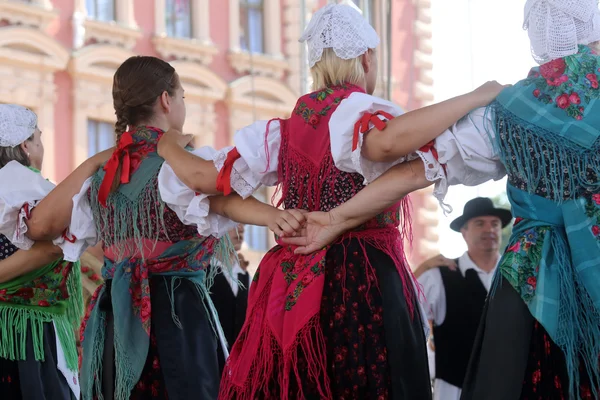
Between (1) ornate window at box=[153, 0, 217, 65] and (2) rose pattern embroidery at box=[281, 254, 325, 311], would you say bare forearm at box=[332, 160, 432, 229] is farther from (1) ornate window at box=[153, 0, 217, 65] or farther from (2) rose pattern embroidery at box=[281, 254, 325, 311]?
(1) ornate window at box=[153, 0, 217, 65]

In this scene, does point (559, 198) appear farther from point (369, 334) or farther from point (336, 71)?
point (336, 71)

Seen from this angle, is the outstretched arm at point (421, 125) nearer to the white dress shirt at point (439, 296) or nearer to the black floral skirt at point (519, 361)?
the black floral skirt at point (519, 361)

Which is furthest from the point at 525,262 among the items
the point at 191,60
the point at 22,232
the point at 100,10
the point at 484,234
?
the point at 191,60

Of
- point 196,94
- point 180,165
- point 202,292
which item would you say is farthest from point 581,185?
point 196,94

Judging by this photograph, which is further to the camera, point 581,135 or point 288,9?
point 288,9

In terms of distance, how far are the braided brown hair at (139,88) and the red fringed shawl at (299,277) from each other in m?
0.74

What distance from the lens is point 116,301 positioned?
3.88 metres

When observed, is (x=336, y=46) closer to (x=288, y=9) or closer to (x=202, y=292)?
(x=202, y=292)

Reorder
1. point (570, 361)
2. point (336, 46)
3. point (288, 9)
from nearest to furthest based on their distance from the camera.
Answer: point (570, 361) < point (336, 46) < point (288, 9)

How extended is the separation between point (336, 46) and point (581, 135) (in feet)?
2.81

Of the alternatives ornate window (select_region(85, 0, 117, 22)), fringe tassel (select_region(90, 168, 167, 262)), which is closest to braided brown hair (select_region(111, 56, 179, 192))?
fringe tassel (select_region(90, 168, 167, 262))

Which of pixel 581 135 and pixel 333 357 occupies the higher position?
pixel 581 135

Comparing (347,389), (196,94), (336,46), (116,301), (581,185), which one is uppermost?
(196,94)

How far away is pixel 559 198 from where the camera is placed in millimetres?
2867
